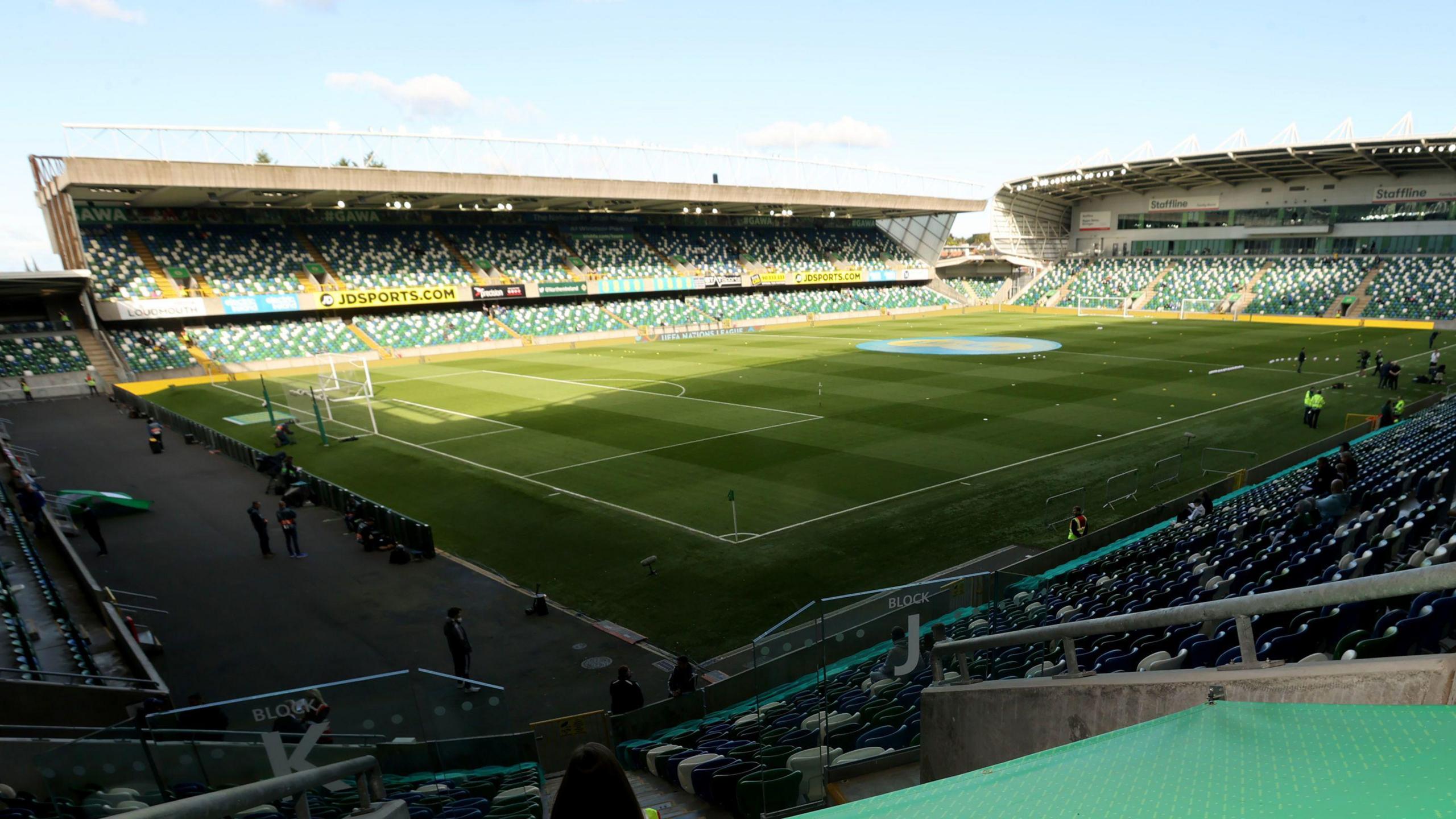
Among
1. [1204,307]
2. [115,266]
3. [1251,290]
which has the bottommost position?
[1204,307]

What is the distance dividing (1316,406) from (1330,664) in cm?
2717

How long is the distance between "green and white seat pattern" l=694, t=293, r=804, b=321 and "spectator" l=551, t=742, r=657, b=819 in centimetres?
7091

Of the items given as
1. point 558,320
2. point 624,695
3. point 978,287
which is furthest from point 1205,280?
point 624,695

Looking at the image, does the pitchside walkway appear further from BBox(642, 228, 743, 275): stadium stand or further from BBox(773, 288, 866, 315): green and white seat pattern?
BBox(773, 288, 866, 315): green and white seat pattern

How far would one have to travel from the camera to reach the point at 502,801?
6645 mm

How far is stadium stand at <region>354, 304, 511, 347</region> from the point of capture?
57.5 m

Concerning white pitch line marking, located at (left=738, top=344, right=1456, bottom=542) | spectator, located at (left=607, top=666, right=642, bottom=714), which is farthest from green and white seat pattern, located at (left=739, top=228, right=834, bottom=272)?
spectator, located at (left=607, top=666, right=642, bottom=714)

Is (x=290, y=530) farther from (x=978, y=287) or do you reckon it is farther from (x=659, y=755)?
(x=978, y=287)

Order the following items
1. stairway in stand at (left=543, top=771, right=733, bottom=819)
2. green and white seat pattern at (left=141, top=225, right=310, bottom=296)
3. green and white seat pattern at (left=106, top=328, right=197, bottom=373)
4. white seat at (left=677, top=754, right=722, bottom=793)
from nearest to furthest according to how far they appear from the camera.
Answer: stairway in stand at (left=543, top=771, right=733, bottom=819) → white seat at (left=677, top=754, right=722, bottom=793) → green and white seat pattern at (left=106, top=328, right=197, bottom=373) → green and white seat pattern at (left=141, top=225, right=310, bottom=296)

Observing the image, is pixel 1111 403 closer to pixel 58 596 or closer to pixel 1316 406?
pixel 1316 406

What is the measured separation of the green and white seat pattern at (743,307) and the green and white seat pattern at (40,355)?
47.2m

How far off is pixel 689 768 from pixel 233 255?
62850mm

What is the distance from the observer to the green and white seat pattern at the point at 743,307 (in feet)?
243

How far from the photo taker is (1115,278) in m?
77.0
